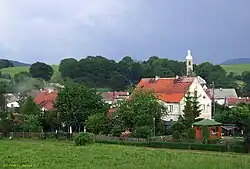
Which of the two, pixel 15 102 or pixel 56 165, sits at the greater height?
pixel 15 102

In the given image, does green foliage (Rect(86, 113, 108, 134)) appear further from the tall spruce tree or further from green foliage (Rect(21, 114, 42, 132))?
the tall spruce tree

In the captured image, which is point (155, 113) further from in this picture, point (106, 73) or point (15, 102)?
point (106, 73)

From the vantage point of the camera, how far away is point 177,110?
230ft

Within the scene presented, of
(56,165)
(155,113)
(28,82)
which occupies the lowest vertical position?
(56,165)

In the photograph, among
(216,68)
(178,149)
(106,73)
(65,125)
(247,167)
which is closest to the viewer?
(247,167)

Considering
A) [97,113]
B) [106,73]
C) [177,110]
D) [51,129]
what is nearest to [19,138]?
[51,129]

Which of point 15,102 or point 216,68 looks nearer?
point 15,102

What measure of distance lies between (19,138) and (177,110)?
21.9 metres

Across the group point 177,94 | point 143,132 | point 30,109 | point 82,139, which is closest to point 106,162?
point 82,139

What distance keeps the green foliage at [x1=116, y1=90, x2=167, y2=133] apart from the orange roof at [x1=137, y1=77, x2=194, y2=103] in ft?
24.8

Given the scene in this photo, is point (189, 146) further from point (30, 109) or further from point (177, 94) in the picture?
point (30, 109)

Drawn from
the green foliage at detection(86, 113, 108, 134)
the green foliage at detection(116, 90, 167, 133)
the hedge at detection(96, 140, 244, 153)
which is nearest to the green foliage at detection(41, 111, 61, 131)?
the green foliage at detection(86, 113, 108, 134)

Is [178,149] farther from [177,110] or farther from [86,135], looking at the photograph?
[177,110]

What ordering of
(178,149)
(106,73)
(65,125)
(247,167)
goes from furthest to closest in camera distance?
(106,73) → (65,125) → (178,149) → (247,167)
